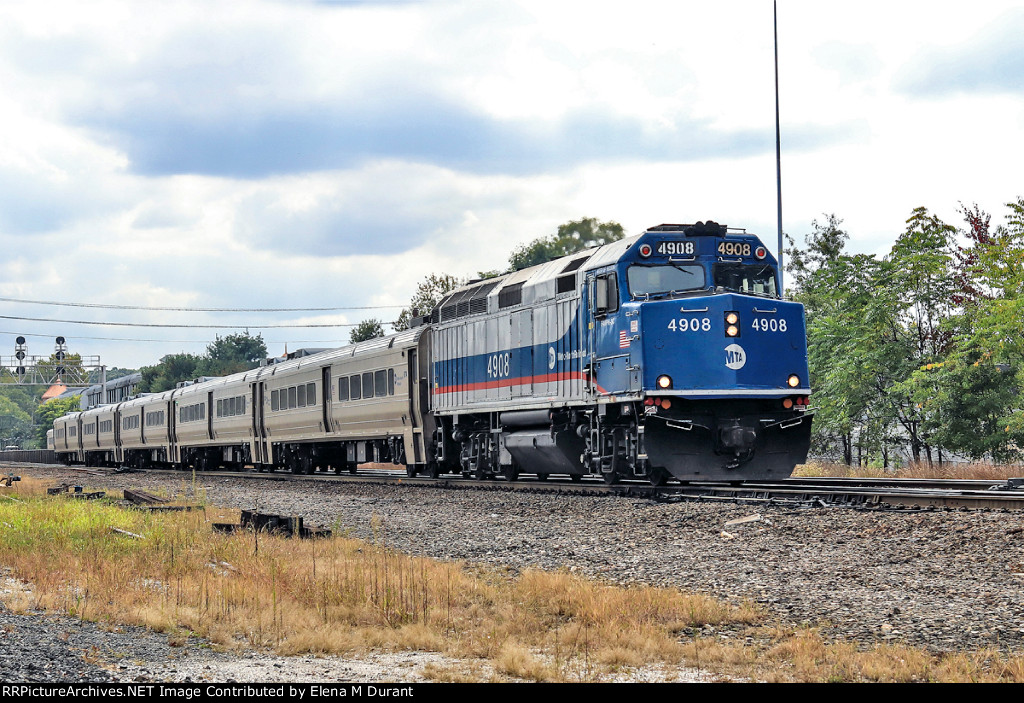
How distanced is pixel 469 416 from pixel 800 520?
11424 millimetres

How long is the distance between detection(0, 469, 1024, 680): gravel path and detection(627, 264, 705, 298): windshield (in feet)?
11.2

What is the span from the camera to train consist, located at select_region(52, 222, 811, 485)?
16.5 m

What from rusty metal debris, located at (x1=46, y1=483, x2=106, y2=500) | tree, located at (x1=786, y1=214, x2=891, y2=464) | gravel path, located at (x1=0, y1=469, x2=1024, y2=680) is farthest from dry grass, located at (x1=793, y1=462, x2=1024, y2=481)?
rusty metal debris, located at (x1=46, y1=483, x2=106, y2=500)

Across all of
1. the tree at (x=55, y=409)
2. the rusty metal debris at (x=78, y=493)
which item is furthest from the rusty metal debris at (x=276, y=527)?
the tree at (x=55, y=409)

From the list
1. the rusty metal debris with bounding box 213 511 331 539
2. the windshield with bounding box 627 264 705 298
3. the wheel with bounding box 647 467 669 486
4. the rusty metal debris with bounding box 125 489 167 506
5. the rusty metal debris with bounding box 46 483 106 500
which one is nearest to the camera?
the rusty metal debris with bounding box 213 511 331 539

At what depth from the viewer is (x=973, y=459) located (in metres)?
24.4

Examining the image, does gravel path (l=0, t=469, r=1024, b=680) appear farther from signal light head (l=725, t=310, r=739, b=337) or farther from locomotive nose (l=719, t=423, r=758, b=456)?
signal light head (l=725, t=310, r=739, b=337)

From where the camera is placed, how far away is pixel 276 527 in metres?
13.9

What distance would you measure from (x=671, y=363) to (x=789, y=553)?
20.0 ft

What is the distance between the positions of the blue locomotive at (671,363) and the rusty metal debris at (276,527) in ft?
18.2

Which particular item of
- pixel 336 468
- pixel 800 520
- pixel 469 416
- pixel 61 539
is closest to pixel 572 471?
pixel 469 416

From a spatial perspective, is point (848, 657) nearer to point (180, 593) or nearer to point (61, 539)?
point (180, 593)

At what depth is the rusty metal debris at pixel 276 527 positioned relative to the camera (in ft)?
43.9

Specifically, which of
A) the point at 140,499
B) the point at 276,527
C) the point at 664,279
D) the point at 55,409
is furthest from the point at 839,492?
the point at 55,409
